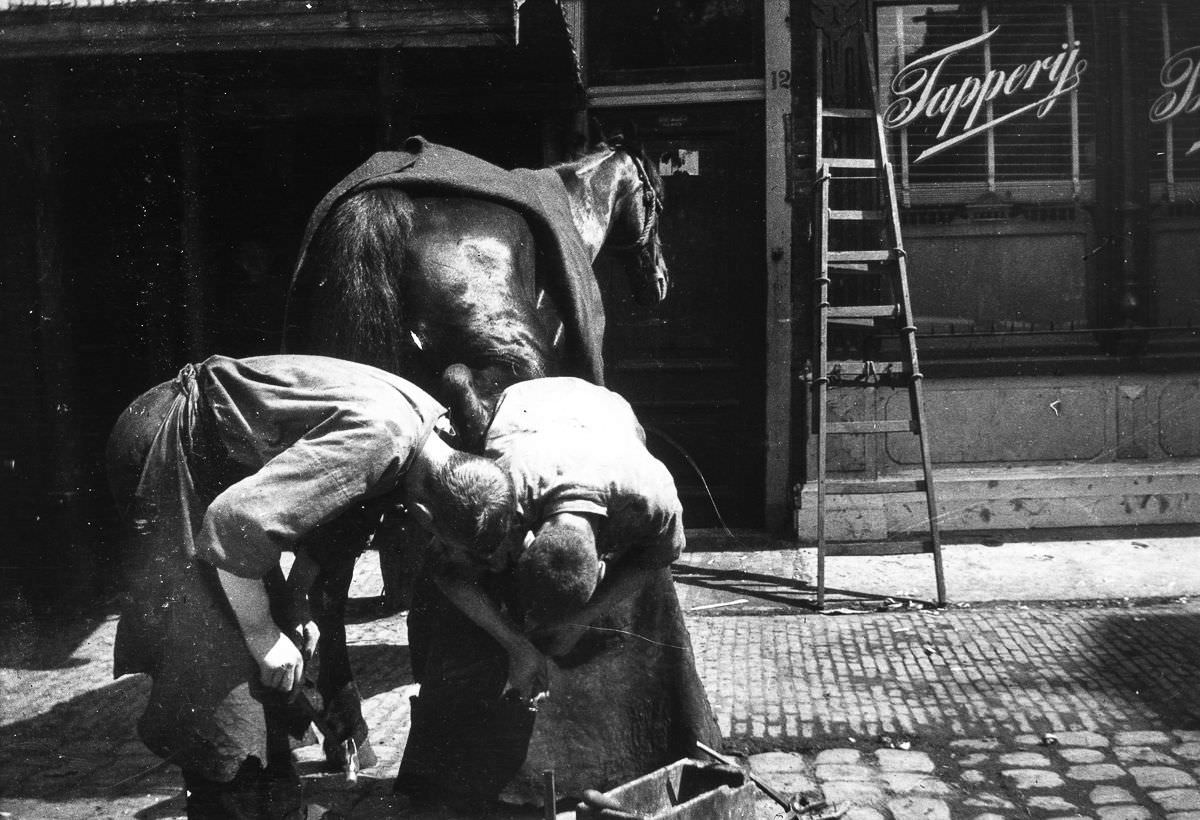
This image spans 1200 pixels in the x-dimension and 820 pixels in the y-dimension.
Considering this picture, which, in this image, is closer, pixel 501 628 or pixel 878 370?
pixel 501 628

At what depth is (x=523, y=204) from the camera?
13.2 feet

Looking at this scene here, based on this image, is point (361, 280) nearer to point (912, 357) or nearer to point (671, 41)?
point (912, 357)

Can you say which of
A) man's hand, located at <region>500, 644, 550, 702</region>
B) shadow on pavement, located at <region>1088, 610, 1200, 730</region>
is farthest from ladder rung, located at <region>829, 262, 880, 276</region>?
man's hand, located at <region>500, 644, 550, 702</region>

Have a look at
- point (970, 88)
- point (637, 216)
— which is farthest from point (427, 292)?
point (970, 88)

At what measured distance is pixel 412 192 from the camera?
3.82 meters

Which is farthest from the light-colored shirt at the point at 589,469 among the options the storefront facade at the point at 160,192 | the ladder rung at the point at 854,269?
the ladder rung at the point at 854,269

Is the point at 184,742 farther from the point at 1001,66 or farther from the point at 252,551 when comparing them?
the point at 1001,66

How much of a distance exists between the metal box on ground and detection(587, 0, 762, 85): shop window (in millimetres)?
5762

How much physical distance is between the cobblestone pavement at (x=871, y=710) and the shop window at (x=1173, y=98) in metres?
2.91

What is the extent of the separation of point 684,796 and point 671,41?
5956 millimetres

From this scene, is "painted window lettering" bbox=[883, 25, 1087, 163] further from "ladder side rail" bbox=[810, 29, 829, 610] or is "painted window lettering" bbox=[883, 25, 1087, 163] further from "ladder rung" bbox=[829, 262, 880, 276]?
"ladder rung" bbox=[829, 262, 880, 276]

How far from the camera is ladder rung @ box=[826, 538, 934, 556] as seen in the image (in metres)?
7.18

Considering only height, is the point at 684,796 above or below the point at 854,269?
below

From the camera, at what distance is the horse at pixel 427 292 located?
367 cm
